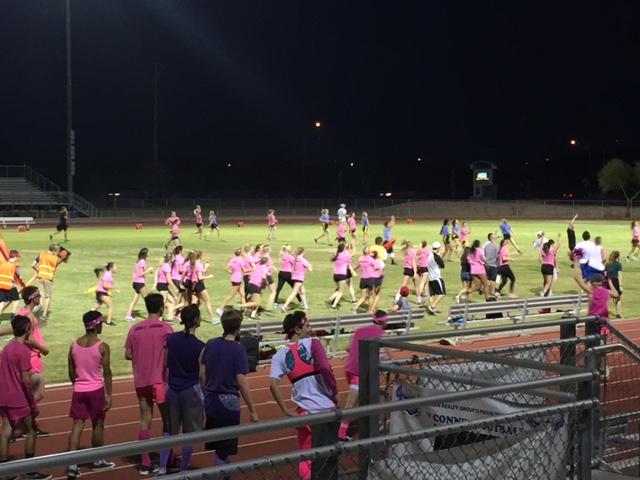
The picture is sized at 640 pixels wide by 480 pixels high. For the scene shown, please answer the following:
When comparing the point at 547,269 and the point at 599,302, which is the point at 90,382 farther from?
the point at 547,269

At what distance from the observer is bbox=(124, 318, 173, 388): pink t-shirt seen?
8.31m

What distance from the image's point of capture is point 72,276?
25469 mm

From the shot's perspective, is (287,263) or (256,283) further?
(287,263)

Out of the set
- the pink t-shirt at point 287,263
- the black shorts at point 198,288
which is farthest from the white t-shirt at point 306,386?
the pink t-shirt at point 287,263

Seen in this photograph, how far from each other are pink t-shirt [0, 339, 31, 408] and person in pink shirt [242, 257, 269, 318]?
1067 centimetres

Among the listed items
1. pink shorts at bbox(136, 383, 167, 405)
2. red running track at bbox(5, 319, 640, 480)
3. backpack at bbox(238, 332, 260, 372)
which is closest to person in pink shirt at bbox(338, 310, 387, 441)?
red running track at bbox(5, 319, 640, 480)

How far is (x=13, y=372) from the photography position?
7699 millimetres

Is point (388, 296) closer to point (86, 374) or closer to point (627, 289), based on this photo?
point (627, 289)

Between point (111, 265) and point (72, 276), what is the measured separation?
853 centimetres

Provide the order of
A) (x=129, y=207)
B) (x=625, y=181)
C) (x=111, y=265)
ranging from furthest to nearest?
1. (x=625, y=181)
2. (x=129, y=207)
3. (x=111, y=265)

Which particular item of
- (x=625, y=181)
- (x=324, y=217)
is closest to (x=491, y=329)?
(x=324, y=217)

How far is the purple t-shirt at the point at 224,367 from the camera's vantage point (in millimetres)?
7082

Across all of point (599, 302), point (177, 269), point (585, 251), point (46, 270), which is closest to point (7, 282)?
point (46, 270)

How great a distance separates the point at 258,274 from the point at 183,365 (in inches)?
431
